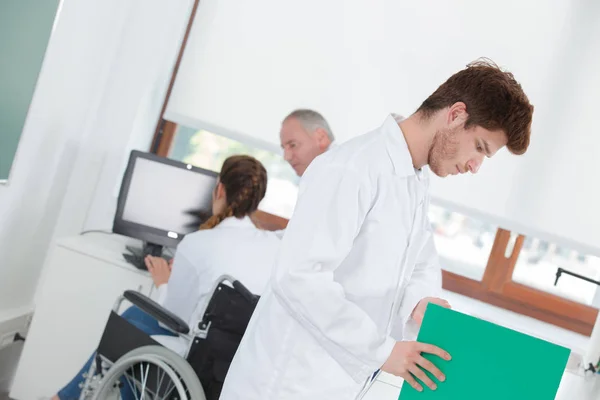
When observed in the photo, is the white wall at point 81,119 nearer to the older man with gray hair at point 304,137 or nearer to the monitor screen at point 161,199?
the monitor screen at point 161,199

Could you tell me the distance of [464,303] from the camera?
3.39m

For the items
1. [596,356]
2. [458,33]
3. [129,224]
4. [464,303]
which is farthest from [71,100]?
[596,356]

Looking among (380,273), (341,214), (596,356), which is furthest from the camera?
(596,356)

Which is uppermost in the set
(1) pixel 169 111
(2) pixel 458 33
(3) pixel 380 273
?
(2) pixel 458 33

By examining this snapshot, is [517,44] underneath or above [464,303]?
above

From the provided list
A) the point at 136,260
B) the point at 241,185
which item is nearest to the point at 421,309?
the point at 241,185

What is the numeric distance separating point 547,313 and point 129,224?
1.87m

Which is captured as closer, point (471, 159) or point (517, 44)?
point (471, 159)

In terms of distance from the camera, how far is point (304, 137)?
2.86 meters

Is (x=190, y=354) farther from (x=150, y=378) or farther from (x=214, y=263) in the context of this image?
(x=214, y=263)

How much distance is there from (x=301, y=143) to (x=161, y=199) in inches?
25.4

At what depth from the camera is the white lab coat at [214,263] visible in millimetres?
2400

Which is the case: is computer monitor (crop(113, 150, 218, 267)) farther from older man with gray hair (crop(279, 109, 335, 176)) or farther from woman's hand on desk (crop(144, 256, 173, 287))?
older man with gray hair (crop(279, 109, 335, 176))

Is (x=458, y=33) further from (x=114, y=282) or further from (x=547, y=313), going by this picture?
(x=114, y=282)
